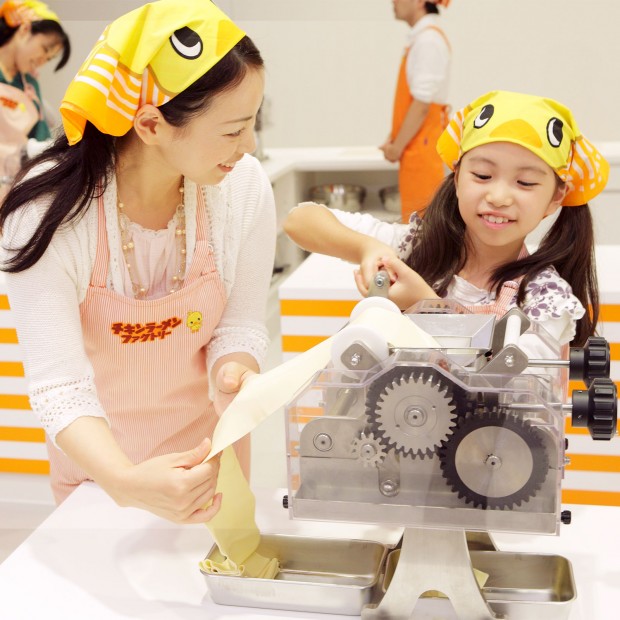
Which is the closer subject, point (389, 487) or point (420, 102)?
point (389, 487)

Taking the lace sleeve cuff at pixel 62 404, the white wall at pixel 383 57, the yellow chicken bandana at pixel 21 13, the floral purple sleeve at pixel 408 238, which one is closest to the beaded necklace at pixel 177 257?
the lace sleeve cuff at pixel 62 404

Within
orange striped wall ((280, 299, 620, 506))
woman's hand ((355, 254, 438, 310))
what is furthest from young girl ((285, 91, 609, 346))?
orange striped wall ((280, 299, 620, 506))

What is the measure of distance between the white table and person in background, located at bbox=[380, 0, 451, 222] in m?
2.74

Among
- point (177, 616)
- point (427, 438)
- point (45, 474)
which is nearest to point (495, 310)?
point (427, 438)

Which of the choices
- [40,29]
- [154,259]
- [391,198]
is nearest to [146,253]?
[154,259]

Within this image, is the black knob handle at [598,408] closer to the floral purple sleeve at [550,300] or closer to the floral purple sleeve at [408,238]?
the floral purple sleeve at [550,300]

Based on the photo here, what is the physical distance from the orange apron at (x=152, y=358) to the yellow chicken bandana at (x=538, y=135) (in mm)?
553

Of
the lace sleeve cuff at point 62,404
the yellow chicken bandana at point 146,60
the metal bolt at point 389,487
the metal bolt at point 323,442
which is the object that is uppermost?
the yellow chicken bandana at point 146,60

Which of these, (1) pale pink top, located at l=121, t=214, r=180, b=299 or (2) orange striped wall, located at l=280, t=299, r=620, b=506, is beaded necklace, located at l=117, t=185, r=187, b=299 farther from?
(2) orange striped wall, located at l=280, t=299, r=620, b=506

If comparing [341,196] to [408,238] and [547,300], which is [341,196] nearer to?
[408,238]

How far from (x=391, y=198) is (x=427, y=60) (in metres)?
1.09

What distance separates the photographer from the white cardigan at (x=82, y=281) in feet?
4.06

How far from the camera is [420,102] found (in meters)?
4.07

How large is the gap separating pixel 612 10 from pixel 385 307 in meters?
4.81
